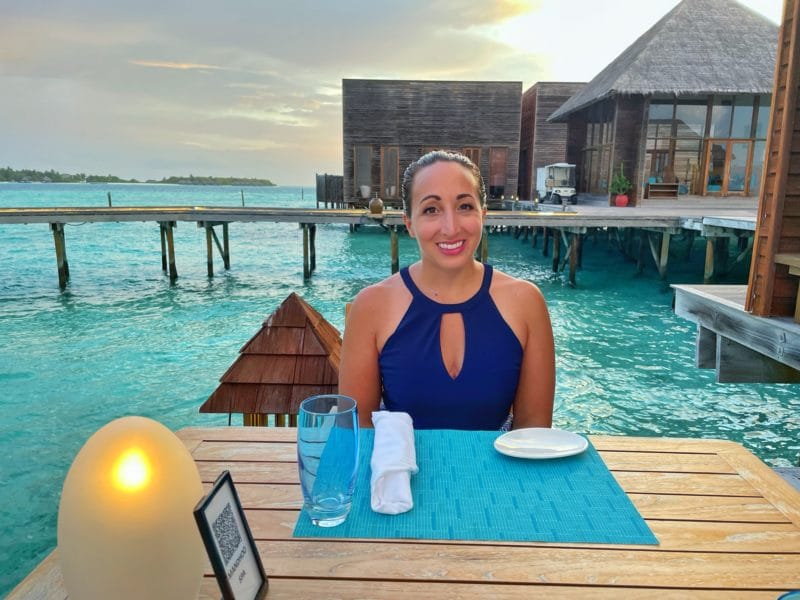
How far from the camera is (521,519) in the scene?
125 centimetres

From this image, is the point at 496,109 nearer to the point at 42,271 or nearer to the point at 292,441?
the point at 42,271

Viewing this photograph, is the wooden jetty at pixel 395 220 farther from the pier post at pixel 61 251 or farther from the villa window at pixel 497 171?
the villa window at pixel 497 171

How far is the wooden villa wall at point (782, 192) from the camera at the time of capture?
12.9 ft

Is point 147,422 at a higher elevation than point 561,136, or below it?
below

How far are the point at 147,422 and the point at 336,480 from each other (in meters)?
0.49

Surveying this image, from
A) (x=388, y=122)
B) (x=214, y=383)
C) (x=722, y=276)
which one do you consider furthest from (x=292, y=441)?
(x=388, y=122)

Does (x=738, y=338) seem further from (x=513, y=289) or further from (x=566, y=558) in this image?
(x=566, y=558)

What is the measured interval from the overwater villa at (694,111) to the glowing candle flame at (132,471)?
64.8ft

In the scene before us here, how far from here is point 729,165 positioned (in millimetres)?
19109

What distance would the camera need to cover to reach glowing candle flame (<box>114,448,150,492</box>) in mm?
790

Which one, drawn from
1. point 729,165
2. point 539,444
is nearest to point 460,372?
point 539,444

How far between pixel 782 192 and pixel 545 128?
26.8m

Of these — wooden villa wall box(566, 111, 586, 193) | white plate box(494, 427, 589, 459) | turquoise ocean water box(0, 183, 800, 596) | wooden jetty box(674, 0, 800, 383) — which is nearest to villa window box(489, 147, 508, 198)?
wooden villa wall box(566, 111, 586, 193)

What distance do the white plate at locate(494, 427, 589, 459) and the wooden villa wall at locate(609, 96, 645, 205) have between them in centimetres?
2006
